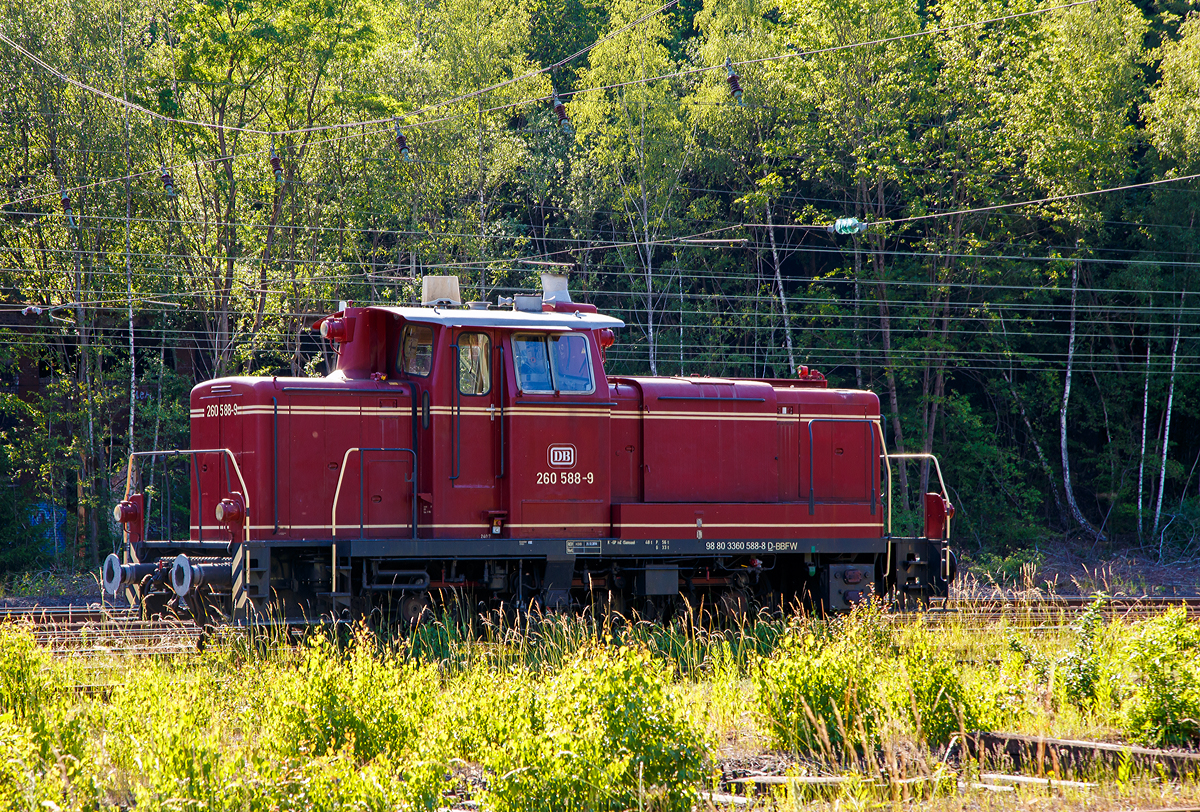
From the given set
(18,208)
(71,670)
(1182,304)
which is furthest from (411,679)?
(1182,304)

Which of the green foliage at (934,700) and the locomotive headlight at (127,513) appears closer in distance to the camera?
the green foliage at (934,700)

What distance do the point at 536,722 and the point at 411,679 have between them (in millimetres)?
1586

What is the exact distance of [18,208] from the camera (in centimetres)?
2427

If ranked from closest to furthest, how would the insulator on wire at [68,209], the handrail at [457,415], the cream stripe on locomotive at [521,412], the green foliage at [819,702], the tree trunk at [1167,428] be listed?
the green foliage at [819,702], the cream stripe on locomotive at [521,412], the handrail at [457,415], the insulator on wire at [68,209], the tree trunk at [1167,428]

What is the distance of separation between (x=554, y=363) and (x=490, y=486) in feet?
4.68

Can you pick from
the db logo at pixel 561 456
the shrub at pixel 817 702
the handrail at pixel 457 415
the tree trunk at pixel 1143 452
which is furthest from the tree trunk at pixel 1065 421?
the shrub at pixel 817 702

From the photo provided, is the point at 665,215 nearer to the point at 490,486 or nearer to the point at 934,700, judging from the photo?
the point at 490,486

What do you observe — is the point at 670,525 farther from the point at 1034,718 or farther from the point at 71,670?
the point at 71,670

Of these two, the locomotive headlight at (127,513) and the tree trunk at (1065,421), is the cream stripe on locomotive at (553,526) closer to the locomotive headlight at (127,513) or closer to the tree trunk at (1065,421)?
the locomotive headlight at (127,513)

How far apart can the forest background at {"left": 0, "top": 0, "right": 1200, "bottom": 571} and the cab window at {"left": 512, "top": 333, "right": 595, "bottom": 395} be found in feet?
41.7

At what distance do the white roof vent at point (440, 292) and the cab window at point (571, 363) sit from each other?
45.3 inches

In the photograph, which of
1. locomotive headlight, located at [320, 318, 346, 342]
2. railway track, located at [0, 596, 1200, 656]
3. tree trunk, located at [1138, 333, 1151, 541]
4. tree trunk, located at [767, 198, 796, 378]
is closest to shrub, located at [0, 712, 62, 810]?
railway track, located at [0, 596, 1200, 656]

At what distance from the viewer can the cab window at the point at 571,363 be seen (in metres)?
11.2

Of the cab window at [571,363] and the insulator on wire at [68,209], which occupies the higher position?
the insulator on wire at [68,209]
